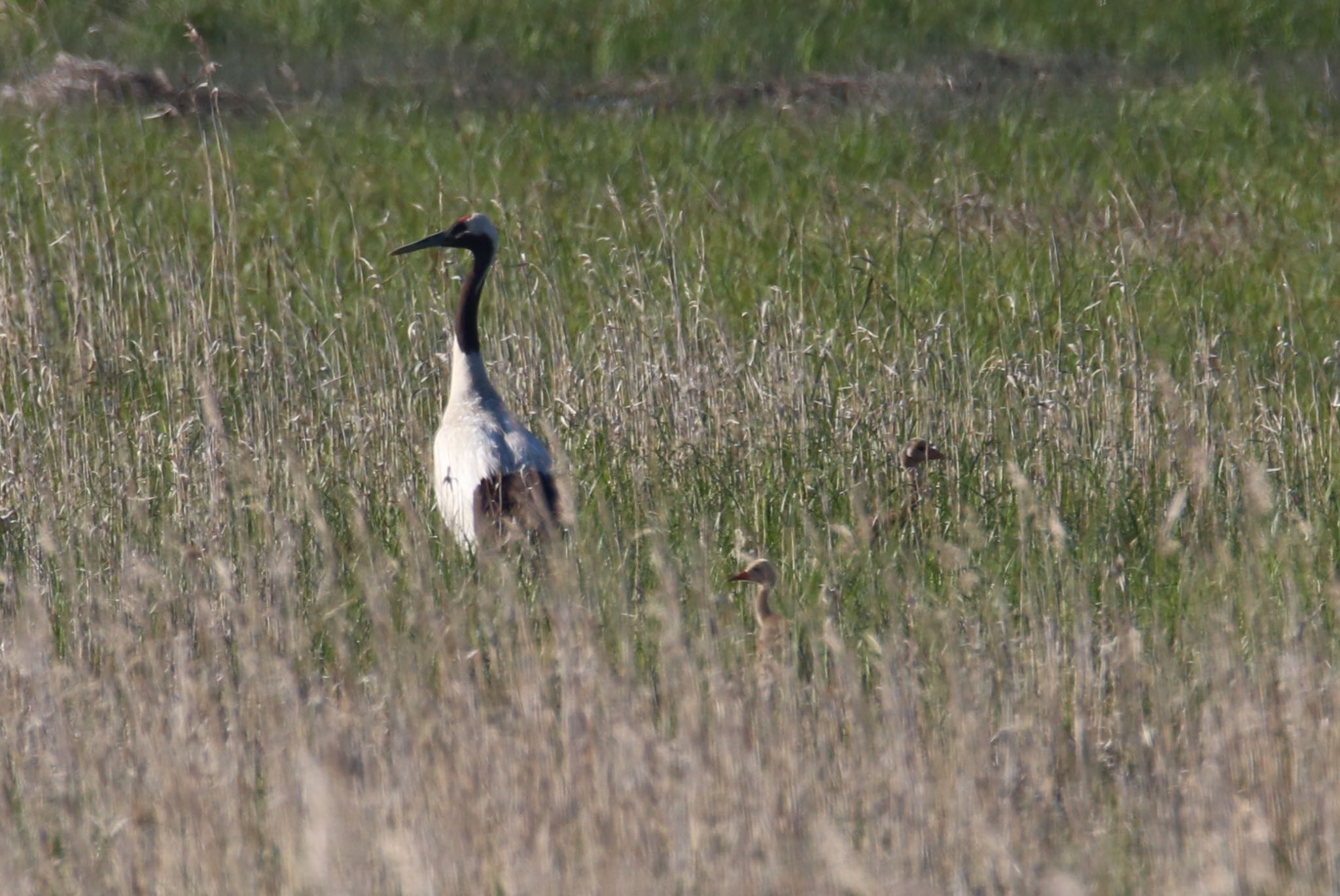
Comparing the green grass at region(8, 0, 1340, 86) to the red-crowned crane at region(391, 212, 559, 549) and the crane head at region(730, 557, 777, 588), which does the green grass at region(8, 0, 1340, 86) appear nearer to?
the red-crowned crane at region(391, 212, 559, 549)

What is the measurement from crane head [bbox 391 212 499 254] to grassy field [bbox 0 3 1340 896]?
0.28m

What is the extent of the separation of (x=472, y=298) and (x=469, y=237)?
Answer: 372 millimetres

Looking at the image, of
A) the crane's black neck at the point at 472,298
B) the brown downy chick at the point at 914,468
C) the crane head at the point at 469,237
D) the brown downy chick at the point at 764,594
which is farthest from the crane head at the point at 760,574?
the crane head at the point at 469,237

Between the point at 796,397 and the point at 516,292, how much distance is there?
1.85 metres

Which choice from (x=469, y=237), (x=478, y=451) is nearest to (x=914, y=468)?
(x=478, y=451)

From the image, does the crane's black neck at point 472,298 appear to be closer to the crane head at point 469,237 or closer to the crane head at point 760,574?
the crane head at point 469,237

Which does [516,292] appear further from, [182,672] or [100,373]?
[182,672]

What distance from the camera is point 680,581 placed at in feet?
14.8

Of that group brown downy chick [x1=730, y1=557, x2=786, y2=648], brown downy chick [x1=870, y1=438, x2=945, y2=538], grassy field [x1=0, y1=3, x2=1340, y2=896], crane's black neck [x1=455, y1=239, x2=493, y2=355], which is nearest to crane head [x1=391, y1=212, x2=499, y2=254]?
crane's black neck [x1=455, y1=239, x2=493, y2=355]

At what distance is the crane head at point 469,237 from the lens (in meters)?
6.15

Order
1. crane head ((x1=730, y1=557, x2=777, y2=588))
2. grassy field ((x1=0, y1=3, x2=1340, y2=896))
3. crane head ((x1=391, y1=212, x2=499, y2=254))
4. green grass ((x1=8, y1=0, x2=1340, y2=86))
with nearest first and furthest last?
grassy field ((x1=0, y1=3, x2=1340, y2=896)) → crane head ((x1=730, y1=557, x2=777, y2=588)) → crane head ((x1=391, y1=212, x2=499, y2=254)) → green grass ((x1=8, y1=0, x2=1340, y2=86))

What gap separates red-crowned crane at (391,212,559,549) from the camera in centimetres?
502

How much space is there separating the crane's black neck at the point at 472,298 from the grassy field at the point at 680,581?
0.23 meters

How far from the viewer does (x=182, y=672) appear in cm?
337
